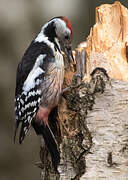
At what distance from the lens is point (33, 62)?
11.0 feet

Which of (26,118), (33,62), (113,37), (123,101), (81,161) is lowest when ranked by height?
(81,161)

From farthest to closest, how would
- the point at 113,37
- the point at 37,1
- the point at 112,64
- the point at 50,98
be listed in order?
the point at 37,1 < the point at 50,98 < the point at 113,37 < the point at 112,64

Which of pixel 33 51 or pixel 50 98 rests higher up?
pixel 33 51

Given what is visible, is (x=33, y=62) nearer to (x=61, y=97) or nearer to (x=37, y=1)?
(x=61, y=97)

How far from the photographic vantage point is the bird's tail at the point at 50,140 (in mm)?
2879

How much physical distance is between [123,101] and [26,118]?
2.92 feet

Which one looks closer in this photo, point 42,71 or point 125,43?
point 125,43

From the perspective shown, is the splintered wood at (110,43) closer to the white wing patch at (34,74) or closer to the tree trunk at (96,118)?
the tree trunk at (96,118)

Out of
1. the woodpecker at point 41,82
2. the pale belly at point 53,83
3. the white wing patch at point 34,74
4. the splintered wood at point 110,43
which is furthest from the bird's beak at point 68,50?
the splintered wood at point 110,43

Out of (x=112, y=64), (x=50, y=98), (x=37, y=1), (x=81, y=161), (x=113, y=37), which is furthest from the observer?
(x=37, y=1)

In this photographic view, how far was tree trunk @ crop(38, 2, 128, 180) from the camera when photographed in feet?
8.73

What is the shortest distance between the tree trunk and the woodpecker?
24cm

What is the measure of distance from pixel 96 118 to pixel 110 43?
688mm

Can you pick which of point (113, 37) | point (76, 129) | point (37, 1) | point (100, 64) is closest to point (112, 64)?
point (100, 64)
